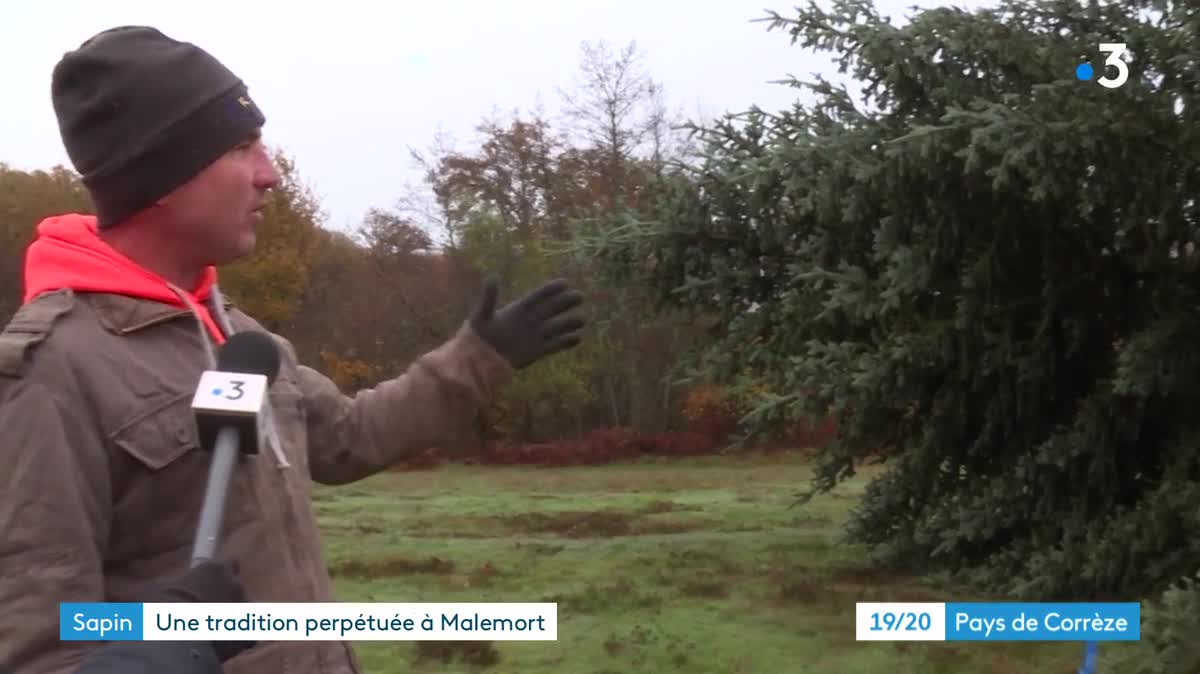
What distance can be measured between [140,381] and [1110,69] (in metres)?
6.94

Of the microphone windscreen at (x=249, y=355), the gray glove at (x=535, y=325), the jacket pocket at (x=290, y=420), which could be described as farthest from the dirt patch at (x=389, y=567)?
the microphone windscreen at (x=249, y=355)

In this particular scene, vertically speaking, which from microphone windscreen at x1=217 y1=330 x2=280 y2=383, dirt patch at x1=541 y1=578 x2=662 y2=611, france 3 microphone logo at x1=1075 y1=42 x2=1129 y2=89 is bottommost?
dirt patch at x1=541 y1=578 x2=662 y2=611

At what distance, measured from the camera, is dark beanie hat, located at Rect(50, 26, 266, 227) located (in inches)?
73.4

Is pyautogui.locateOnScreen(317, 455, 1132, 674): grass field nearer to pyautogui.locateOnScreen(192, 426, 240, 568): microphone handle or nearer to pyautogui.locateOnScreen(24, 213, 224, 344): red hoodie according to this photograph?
pyautogui.locateOnScreen(24, 213, 224, 344): red hoodie

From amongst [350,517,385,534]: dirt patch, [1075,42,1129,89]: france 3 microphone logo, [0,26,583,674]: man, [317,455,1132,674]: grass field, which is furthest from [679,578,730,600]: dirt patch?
[0,26,583,674]: man

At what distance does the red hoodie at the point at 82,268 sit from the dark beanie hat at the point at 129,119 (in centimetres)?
6

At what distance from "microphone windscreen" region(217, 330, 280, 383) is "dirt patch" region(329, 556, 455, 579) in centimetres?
838

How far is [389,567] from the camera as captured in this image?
10.3m

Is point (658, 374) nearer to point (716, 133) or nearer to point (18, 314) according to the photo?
point (716, 133)

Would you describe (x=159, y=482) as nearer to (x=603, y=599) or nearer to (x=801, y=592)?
(x=603, y=599)

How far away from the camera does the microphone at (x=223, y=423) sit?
1.58m

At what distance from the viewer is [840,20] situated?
9562mm

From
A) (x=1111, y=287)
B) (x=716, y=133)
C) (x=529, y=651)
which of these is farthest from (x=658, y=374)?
(x=529, y=651)
